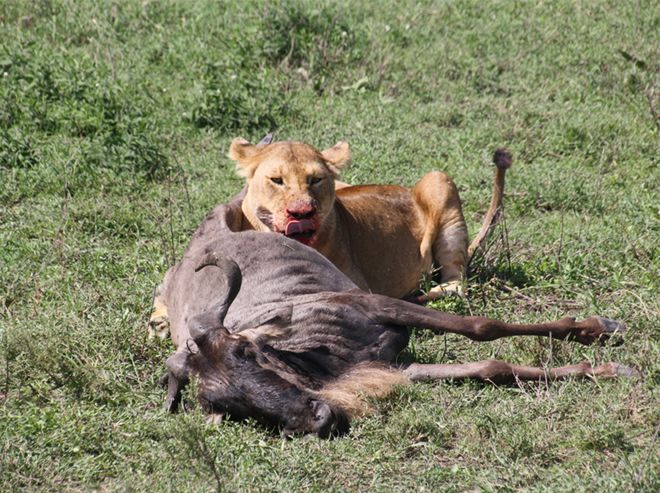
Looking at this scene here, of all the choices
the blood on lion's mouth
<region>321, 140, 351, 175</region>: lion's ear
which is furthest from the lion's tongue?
<region>321, 140, 351, 175</region>: lion's ear

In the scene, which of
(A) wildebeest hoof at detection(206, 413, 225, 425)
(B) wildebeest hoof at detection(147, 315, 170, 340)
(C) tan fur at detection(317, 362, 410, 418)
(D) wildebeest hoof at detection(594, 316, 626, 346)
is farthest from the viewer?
(B) wildebeest hoof at detection(147, 315, 170, 340)

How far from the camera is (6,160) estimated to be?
8680 millimetres

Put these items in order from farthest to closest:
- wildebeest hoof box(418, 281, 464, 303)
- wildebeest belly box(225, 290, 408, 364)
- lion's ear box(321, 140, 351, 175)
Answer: lion's ear box(321, 140, 351, 175)
wildebeest hoof box(418, 281, 464, 303)
wildebeest belly box(225, 290, 408, 364)

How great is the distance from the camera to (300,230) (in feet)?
21.7

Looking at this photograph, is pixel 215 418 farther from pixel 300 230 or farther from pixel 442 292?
pixel 442 292

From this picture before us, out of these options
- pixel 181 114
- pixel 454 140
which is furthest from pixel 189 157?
pixel 454 140

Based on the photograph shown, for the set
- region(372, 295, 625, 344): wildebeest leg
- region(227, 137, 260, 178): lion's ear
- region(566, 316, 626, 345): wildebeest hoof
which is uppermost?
region(227, 137, 260, 178): lion's ear

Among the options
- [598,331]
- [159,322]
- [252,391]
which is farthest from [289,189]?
[252,391]

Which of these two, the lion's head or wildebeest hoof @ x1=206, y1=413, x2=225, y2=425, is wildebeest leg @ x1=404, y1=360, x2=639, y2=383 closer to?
wildebeest hoof @ x1=206, y1=413, x2=225, y2=425

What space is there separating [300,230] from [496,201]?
158cm

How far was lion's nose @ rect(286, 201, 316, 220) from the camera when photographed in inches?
260

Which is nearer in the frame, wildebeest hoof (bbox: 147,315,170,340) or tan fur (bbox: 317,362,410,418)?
tan fur (bbox: 317,362,410,418)

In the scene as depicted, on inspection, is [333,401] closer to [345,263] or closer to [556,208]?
[345,263]

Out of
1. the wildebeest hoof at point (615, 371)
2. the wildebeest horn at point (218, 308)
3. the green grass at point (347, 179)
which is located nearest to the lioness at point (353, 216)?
the green grass at point (347, 179)
